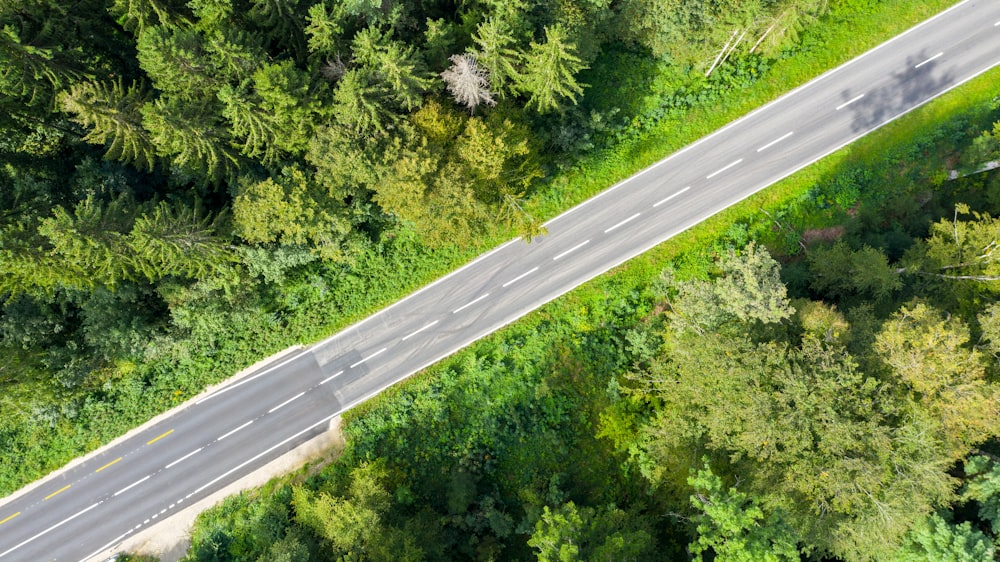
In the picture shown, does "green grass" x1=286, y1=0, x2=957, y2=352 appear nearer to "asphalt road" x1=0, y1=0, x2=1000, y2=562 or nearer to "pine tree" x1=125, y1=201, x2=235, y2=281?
"asphalt road" x1=0, y1=0, x2=1000, y2=562

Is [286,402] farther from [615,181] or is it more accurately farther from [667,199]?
[667,199]

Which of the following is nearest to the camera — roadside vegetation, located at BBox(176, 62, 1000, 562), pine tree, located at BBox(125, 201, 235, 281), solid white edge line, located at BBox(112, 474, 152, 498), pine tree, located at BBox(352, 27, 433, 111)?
roadside vegetation, located at BBox(176, 62, 1000, 562)

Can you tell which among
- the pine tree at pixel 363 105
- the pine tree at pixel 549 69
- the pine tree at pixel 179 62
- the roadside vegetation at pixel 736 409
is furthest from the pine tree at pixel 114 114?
the pine tree at pixel 549 69

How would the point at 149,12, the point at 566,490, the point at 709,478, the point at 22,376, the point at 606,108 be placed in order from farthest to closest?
the point at 606,108
the point at 566,490
the point at 22,376
the point at 149,12
the point at 709,478

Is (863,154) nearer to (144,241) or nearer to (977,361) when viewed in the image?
(977,361)

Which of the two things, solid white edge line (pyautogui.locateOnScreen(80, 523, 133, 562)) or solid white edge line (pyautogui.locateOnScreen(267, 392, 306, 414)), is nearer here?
solid white edge line (pyautogui.locateOnScreen(80, 523, 133, 562))

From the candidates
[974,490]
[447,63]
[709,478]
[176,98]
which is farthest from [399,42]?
[974,490]

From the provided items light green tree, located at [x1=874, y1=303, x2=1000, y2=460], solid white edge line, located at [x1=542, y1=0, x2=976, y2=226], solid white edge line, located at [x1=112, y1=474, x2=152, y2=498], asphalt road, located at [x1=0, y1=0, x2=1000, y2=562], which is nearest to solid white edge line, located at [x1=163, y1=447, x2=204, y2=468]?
asphalt road, located at [x1=0, y1=0, x2=1000, y2=562]
